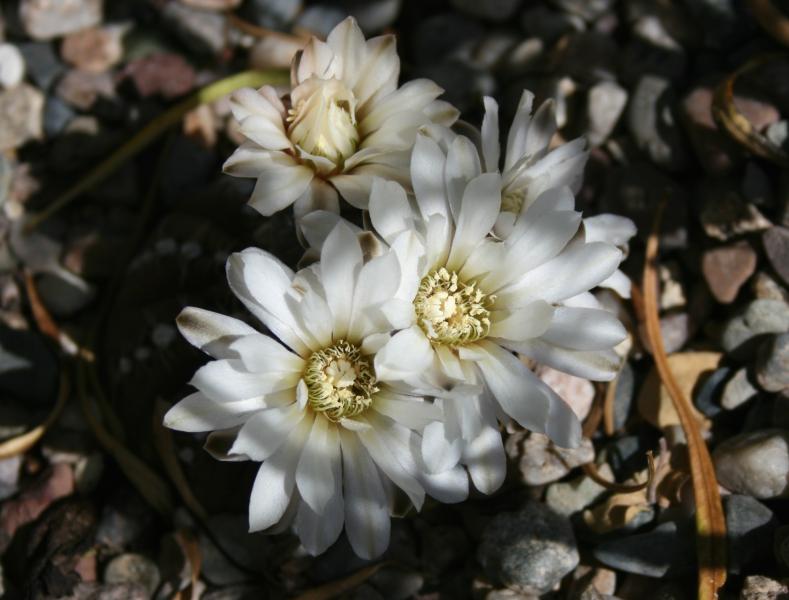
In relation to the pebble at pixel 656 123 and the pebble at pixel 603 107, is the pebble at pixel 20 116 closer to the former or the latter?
the pebble at pixel 603 107

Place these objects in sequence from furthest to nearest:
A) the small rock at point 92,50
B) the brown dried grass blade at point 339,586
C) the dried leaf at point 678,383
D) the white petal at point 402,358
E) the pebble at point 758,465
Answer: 1. the small rock at point 92,50
2. the dried leaf at point 678,383
3. the brown dried grass blade at point 339,586
4. the pebble at point 758,465
5. the white petal at point 402,358

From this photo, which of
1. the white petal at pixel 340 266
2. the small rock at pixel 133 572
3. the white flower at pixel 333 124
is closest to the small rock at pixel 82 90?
the white flower at pixel 333 124

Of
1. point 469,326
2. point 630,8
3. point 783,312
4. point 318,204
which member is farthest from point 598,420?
point 630,8

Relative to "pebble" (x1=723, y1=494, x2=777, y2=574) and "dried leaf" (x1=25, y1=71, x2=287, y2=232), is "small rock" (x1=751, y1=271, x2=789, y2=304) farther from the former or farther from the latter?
"dried leaf" (x1=25, y1=71, x2=287, y2=232)

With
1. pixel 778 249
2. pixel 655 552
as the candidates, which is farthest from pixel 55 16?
pixel 655 552

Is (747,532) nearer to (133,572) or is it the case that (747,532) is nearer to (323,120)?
(323,120)

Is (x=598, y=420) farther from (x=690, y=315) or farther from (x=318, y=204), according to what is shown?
(x=318, y=204)
